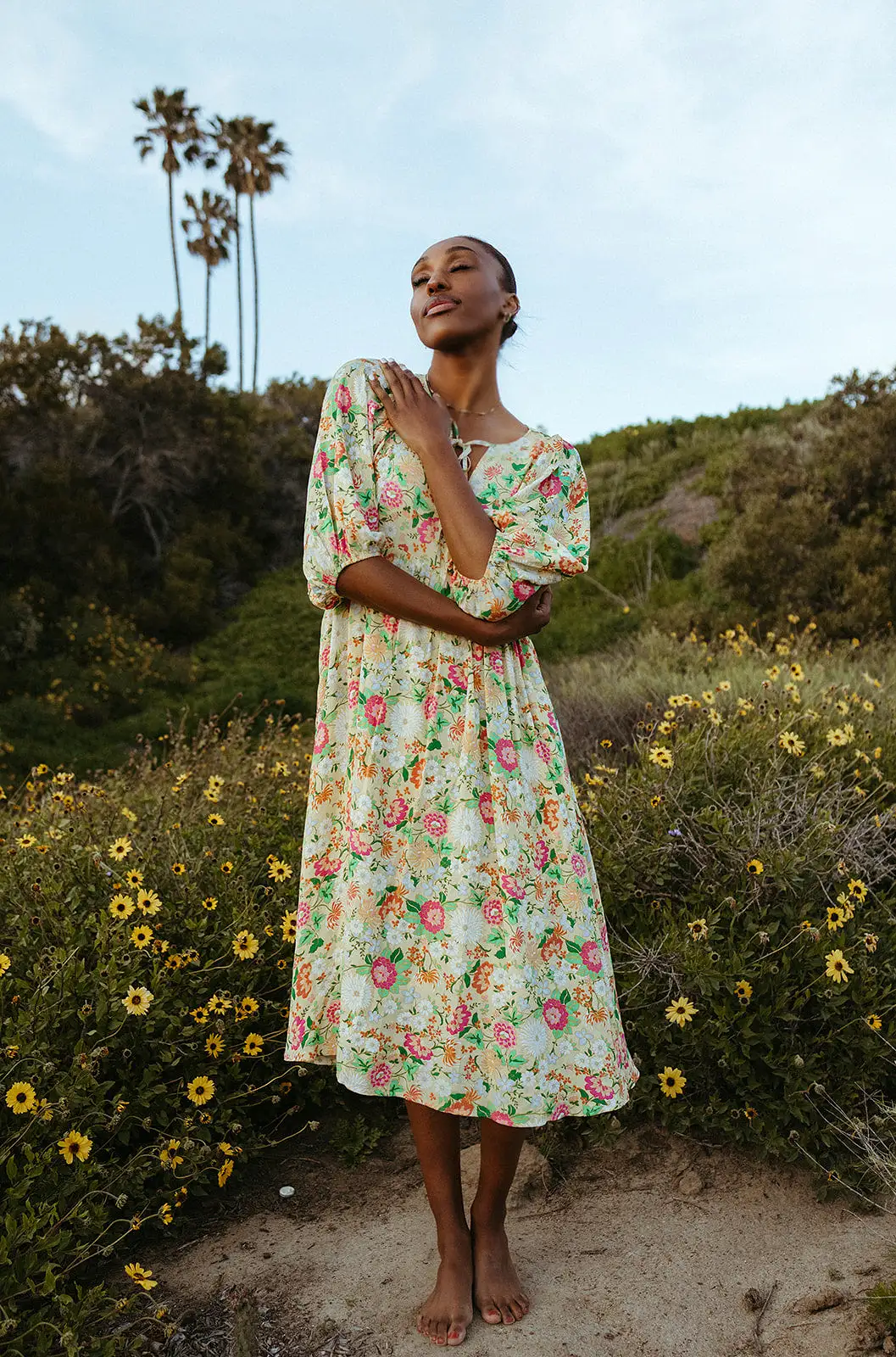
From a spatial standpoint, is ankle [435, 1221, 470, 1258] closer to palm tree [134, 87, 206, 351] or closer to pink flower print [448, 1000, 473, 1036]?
pink flower print [448, 1000, 473, 1036]

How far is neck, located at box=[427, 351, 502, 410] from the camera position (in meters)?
2.41

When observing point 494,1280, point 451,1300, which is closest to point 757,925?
point 494,1280

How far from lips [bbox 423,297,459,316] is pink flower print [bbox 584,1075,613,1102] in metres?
1.64

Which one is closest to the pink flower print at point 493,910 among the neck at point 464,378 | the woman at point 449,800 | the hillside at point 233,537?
the woman at point 449,800

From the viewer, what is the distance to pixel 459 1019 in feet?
7.01

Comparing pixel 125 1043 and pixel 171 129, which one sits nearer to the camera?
pixel 125 1043

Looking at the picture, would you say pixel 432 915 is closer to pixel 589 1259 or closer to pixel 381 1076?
pixel 381 1076

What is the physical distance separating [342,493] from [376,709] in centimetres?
45

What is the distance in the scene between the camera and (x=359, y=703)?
225 cm

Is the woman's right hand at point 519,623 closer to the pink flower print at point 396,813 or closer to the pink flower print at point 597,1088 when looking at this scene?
the pink flower print at point 396,813

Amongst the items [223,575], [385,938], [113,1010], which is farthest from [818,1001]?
[223,575]

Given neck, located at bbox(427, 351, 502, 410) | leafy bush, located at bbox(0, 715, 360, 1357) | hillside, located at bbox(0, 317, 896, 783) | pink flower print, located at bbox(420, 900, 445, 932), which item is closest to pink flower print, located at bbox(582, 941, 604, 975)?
pink flower print, located at bbox(420, 900, 445, 932)

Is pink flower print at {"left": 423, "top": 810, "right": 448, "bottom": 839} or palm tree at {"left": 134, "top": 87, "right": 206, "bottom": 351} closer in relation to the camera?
pink flower print at {"left": 423, "top": 810, "right": 448, "bottom": 839}

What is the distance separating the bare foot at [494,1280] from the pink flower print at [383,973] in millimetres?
627
